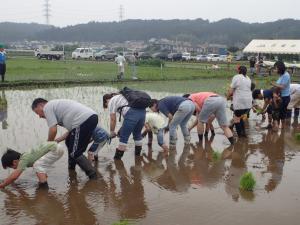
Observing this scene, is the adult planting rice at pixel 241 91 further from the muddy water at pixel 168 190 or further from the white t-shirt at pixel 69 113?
the white t-shirt at pixel 69 113

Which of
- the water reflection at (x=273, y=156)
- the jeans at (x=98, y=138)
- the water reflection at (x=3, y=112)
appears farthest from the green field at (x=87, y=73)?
the jeans at (x=98, y=138)

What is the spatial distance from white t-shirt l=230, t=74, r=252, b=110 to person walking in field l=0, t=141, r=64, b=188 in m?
4.57

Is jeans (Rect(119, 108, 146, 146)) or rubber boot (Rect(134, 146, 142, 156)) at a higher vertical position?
jeans (Rect(119, 108, 146, 146))

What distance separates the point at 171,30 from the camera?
173 meters

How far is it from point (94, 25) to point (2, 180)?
7582 inches

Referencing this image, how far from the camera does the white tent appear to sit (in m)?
38.6

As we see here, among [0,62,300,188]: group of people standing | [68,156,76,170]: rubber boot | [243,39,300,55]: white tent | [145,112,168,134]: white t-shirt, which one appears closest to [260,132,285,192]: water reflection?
[0,62,300,188]: group of people standing

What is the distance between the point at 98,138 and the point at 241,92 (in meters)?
3.60

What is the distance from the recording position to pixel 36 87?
59.7 feet

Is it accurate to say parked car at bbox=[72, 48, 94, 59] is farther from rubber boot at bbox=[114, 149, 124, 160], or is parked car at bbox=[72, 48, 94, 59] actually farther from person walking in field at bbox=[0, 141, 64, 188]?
person walking in field at bbox=[0, 141, 64, 188]

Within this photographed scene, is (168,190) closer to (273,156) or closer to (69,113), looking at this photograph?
(69,113)

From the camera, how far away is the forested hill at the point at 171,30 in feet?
462

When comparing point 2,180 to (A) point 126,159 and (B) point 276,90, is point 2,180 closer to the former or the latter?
(A) point 126,159

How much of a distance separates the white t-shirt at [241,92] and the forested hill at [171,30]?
12547 centimetres
